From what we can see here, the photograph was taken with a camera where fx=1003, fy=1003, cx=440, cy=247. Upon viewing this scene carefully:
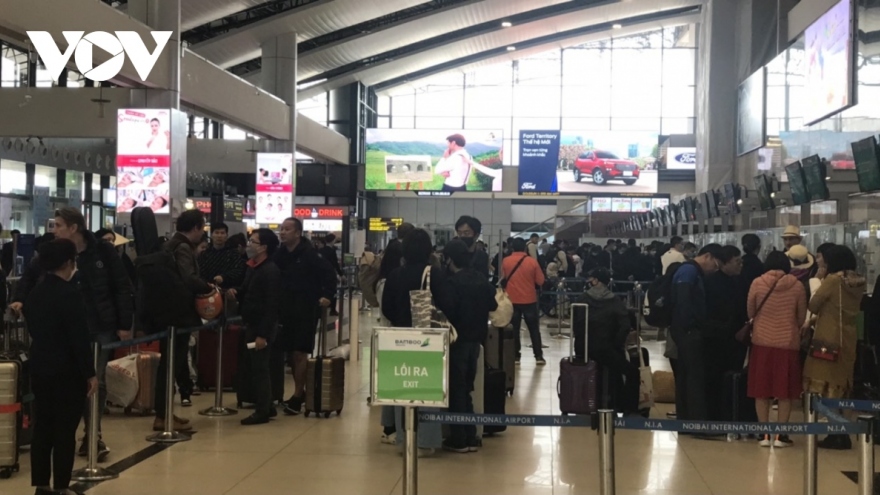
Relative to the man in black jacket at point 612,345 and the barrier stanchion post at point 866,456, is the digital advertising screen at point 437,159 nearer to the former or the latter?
the man in black jacket at point 612,345

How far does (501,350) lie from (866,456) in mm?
5597

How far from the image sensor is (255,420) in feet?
29.0

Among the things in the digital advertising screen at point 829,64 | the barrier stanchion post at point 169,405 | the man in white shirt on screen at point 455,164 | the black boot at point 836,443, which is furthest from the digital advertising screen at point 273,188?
the black boot at point 836,443

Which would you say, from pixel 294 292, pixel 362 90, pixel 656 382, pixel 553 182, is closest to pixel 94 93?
pixel 294 292

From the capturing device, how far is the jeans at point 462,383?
7.59m

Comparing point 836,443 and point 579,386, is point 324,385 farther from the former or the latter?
point 836,443

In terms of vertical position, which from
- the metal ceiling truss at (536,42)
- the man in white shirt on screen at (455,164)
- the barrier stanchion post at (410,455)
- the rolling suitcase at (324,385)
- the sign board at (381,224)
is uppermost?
the metal ceiling truss at (536,42)

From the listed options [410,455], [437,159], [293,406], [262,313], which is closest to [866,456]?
[410,455]

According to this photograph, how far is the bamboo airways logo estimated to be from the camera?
13633mm

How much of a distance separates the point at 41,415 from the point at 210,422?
10.9 feet

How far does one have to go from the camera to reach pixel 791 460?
770cm

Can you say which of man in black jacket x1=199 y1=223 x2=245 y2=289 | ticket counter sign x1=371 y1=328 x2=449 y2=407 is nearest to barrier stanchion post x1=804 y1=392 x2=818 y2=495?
ticket counter sign x1=371 y1=328 x2=449 y2=407

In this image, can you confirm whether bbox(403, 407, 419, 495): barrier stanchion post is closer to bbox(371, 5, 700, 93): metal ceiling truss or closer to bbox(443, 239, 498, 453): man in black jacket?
bbox(443, 239, 498, 453): man in black jacket

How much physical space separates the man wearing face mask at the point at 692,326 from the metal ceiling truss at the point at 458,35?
27135 mm
